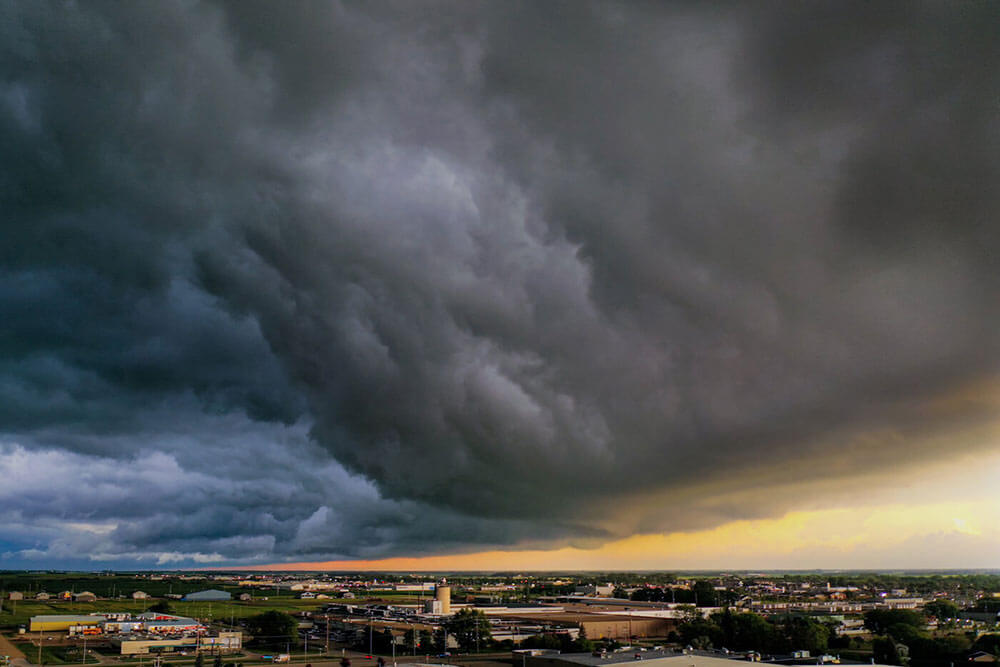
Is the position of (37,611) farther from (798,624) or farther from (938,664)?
(938,664)

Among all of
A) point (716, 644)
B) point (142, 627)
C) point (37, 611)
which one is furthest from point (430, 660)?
point (37, 611)

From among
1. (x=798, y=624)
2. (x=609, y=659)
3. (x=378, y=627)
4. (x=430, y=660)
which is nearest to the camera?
(x=609, y=659)

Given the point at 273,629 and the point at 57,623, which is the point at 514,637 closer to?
the point at 273,629

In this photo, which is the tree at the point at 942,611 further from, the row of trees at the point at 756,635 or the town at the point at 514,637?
the row of trees at the point at 756,635

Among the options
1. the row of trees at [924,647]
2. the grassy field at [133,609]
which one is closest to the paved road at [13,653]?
the grassy field at [133,609]

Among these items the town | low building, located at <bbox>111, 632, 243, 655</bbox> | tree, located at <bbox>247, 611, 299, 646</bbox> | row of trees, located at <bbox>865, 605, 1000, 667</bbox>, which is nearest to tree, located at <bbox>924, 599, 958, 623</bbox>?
the town

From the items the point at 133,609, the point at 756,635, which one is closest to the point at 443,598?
the point at 756,635
